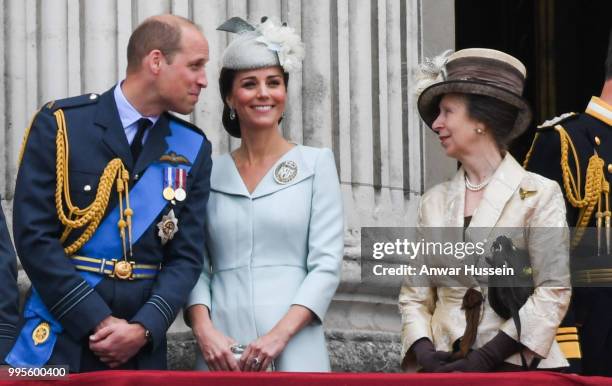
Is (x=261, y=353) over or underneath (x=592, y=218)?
underneath

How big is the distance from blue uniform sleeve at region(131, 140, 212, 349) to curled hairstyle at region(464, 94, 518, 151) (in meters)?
0.87

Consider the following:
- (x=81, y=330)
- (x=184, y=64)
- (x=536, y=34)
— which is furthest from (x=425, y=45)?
(x=81, y=330)

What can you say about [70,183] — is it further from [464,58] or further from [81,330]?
[464,58]

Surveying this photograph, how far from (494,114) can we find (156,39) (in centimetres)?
112

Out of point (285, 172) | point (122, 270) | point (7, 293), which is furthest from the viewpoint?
point (285, 172)

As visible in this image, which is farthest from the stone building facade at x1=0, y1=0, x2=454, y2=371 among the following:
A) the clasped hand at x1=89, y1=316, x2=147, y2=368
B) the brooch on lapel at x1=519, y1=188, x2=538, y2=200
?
the brooch on lapel at x1=519, y1=188, x2=538, y2=200

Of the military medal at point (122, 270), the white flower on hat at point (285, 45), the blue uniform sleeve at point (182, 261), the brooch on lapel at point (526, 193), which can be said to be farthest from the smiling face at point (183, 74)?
the brooch on lapel at point (526, 193)

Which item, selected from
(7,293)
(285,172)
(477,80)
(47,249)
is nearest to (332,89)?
(285,172)

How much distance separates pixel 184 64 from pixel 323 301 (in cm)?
89

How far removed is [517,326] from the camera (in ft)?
19.6

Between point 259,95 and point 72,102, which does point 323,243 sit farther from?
point 72,102

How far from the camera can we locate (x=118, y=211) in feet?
19.9

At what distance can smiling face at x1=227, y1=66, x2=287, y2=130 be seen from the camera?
6.45m

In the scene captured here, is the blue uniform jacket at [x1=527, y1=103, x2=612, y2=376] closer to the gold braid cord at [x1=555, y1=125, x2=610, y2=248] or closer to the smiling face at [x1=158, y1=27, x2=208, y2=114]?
the gold braid cord at [x1=555, y1=125, x2=610, y2=248]
